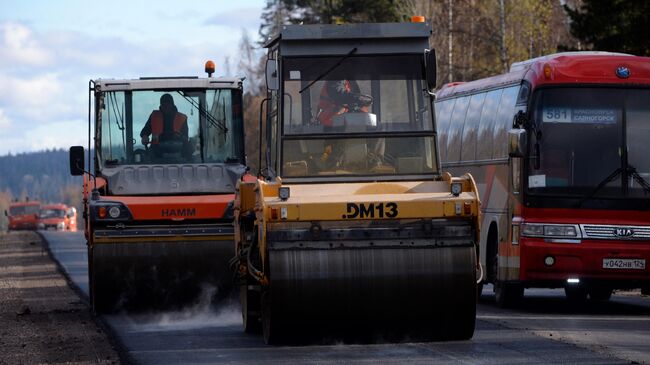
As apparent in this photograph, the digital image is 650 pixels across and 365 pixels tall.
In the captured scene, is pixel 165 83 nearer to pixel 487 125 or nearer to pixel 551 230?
pixel 487 125

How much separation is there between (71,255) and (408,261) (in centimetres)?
3217

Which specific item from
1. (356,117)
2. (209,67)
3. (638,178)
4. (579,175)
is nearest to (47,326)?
(209,67)

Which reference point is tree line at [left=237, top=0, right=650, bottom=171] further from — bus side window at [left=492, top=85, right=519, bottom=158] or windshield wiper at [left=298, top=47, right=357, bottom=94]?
windshield wiper at [left=298, top=47, right=357, bottom=94]

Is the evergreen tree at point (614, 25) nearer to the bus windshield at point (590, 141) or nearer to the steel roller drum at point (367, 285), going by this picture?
the bus windshield at point (590, 141)

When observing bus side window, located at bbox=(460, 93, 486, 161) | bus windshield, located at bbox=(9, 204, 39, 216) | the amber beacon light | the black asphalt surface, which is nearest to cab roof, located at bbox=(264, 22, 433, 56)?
the black asphalt surface

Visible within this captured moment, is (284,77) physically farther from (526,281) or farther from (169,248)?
(526,281)

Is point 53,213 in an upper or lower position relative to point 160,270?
lower

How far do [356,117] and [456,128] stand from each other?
29.1 feet

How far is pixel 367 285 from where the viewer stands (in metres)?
13.2

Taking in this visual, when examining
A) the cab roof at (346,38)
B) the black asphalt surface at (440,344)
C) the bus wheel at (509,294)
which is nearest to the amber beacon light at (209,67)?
the black asphalt surface at (440,344)

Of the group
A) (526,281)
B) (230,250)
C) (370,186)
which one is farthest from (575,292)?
(370,186)

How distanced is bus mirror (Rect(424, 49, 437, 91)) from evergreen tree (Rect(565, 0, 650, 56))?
2169 cm

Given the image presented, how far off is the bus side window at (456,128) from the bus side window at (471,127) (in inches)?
10.9

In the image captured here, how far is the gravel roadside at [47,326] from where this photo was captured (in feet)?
45.6
